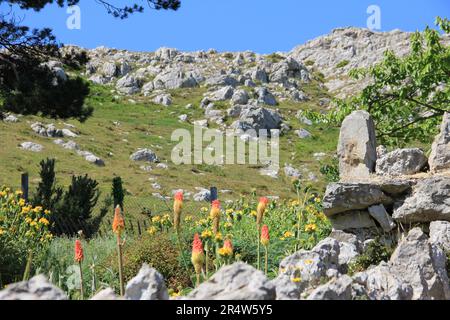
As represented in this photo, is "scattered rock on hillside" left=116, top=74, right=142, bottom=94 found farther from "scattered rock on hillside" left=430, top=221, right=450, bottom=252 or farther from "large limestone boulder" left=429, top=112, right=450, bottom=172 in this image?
"scattered rock on hillside" left=430, top=221, right=450, bottom=252

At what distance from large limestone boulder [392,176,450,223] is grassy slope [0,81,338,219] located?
1665cm

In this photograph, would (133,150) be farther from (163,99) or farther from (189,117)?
(163,99)

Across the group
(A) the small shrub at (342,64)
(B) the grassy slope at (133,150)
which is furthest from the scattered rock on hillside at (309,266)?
(A) the small shrub at (342,64)

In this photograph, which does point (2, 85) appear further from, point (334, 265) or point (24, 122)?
point (24, 122)

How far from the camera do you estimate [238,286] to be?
2934 millimetres

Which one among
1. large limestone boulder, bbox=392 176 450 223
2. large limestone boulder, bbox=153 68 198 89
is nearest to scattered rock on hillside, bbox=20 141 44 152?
large limestone boulder, bbox=392 176 450 223

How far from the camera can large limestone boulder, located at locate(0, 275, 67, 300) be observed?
2758 millimetres

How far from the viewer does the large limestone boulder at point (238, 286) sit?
2781 millimetres

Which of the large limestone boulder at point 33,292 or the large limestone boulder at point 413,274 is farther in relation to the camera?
the large limestone boulder at point 413,274

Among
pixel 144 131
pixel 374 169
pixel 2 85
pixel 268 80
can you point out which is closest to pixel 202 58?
pixel 268 80

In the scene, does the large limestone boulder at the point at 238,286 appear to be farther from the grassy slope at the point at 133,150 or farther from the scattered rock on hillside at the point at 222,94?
the scattered rock on hillside at the point at 222,94

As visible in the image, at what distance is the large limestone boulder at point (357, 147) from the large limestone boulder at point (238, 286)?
6696 mm

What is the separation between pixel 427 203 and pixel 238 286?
20.1 ft
